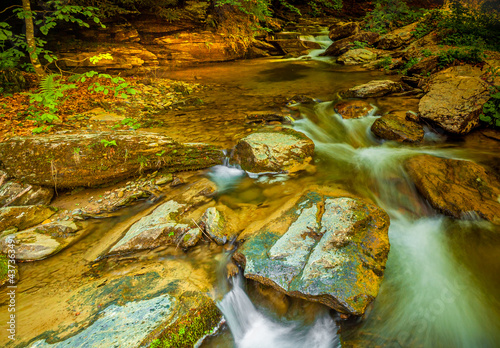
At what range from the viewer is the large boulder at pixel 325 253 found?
235 centimetres

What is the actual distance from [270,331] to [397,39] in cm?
1406

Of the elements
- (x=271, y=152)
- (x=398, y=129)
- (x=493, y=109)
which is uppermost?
(x=493, y=109)

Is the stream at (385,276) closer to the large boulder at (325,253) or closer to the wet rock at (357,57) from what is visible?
the large boulder at (325,253)

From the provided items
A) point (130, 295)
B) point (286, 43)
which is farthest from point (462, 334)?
point (286, 43)

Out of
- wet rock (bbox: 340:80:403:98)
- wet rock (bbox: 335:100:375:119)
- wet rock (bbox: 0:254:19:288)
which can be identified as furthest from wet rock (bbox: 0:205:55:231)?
wet rock (bbox: 340:80:403:98)

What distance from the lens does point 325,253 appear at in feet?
8.45

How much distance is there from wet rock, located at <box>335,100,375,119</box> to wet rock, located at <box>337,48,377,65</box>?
559 centimetres

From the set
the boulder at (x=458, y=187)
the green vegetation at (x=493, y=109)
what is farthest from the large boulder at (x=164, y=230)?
the green vegetation at (x=493, y=109)

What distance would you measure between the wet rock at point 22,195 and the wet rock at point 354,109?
6.76m

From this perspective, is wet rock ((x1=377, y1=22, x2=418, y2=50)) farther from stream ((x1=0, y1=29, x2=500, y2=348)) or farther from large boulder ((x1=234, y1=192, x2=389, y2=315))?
large boulder ((x1=234, y1=192, x2=389, y2=315))

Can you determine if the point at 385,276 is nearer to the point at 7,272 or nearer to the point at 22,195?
the point at 7,272

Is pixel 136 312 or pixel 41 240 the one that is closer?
pixel 136 312

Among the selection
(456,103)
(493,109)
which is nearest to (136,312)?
(456,103)

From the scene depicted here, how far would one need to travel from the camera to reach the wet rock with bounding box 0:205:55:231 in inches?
130
